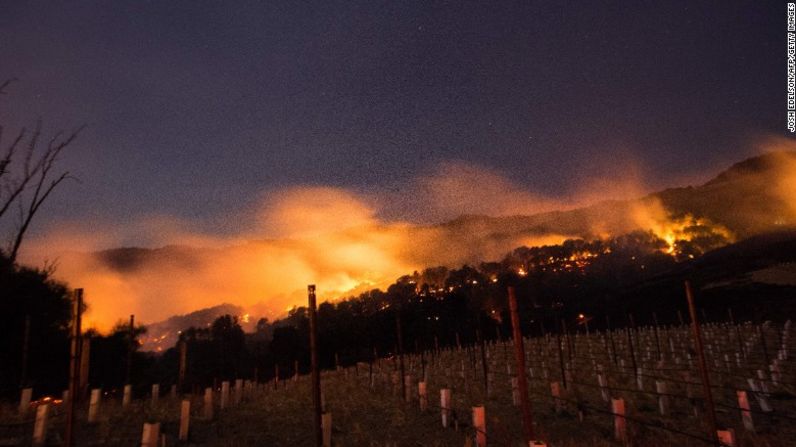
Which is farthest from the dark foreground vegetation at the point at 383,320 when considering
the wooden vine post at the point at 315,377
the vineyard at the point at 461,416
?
the wooden vine post at the point at 315,377

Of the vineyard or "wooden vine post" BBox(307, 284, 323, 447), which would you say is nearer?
"wooden vine post" BBox(307, 284, 323, 447)

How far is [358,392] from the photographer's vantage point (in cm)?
2112

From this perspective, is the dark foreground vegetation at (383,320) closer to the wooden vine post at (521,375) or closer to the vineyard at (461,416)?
the vineyard at (461,416)

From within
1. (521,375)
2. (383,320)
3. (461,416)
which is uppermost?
(383,320)

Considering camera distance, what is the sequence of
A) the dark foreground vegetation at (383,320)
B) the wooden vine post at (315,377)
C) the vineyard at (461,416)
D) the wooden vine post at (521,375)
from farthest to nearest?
the dark foreground vegetation at (383,320) < the vineyard at (461,416) < the wooden vine post at (315,377) < the wooden vine post at (521,375)

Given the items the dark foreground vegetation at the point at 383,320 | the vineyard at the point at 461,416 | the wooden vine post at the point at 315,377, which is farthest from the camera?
the dark foreground vegetation at the point at 383,320

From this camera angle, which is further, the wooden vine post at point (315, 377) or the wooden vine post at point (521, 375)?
the wooden vine post at point (315, 377)

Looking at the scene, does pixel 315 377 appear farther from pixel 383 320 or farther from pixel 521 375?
pixel 383 320

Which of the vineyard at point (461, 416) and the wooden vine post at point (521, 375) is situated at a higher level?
the wooden vine post at point (521, 375)

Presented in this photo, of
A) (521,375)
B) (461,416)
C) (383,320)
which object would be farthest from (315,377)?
(383,320)

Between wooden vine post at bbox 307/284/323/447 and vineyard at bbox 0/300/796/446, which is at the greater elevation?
wooden vine post at bbox 307/284/323/447

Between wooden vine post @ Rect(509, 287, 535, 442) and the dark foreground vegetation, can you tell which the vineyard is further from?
the dark foreground vegetation

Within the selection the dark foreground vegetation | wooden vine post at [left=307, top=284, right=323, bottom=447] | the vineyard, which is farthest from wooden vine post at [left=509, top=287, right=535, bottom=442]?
the dark foreground vegetation

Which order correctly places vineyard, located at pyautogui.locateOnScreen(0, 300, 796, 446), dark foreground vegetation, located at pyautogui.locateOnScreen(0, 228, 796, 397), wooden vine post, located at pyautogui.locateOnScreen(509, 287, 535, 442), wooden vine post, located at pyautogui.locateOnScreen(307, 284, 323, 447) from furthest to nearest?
1. dark foreground vegetation, located at pyautogui.locateOnScreen(0, 228, 796, 397)
2. vineyard, located at pyautogui.locateOnScreen(0, 300, 796, 446)
3. wooden vine post, located at pyautogui.locateOnScreen(307, 284, 323, 447)
4. wooden vine post, located at pyautogui.locateOnScreen(509, 287, 535, 442)
